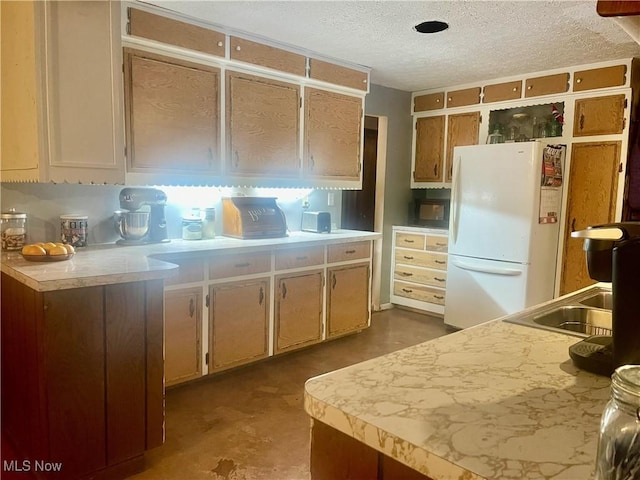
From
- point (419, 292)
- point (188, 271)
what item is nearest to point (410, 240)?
point (419, 292)

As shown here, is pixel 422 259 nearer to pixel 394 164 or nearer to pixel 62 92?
pixel 394 164

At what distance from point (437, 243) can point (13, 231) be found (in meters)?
3.55

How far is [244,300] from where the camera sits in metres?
3.14

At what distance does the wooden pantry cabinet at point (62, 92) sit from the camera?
6.68 feet

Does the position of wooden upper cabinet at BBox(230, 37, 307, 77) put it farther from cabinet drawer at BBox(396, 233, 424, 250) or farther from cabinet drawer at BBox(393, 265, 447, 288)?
cabinet drawer at BBox(393, 265, 447, 288)

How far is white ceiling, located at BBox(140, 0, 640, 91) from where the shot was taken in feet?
8.84

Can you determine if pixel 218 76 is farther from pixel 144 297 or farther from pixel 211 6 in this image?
pixel 144 297

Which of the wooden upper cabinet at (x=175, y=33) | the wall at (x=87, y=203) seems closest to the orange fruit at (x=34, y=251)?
the wall at (x=87, y=203)

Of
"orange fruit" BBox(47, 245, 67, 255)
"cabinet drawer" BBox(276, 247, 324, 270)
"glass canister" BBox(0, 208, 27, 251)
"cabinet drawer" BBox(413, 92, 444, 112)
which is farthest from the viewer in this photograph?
"cabinet drawer" BBox(413, 92, 444, 112)

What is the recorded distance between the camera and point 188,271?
282 cm

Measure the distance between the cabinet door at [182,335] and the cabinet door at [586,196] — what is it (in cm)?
308

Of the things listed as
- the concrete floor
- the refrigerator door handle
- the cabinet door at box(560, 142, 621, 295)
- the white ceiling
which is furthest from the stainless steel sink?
the cabinet door at box(560, 142, 621, 295)

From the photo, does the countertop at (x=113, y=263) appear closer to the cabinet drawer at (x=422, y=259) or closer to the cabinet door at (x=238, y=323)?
the cabinet door at (x=238, y=323)

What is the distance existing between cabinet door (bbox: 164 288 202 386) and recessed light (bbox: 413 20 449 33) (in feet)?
7.36
